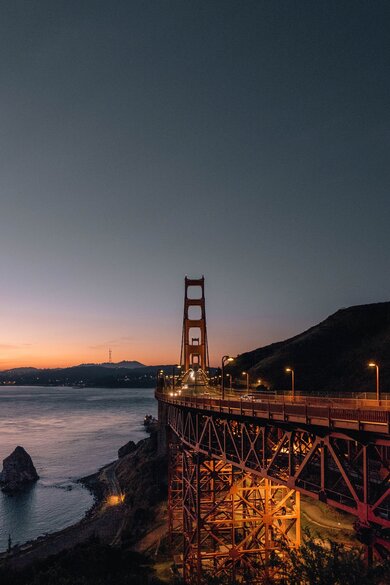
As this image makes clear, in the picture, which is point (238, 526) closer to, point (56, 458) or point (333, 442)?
point (333, 442)

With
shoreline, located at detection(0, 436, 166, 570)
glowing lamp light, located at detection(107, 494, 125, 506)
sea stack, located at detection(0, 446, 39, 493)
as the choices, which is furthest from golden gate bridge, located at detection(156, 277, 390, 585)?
sea stack, located at detection(0, 446, 39, 493)

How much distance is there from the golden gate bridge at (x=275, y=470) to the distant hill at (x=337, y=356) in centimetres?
4648

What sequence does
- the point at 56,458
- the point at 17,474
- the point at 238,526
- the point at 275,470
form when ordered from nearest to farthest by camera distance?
the point at 275,470 → the point at 238,526 → the point at 17,474 → the point at 56,458

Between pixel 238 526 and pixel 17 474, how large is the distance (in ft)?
181

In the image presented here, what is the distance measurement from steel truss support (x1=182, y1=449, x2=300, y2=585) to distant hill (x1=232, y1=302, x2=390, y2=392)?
1840 inches

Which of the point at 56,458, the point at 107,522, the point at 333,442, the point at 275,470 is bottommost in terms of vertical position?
the point at 56,458

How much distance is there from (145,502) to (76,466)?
155ft

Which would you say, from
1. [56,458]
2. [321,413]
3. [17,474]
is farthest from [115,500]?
[321,413]

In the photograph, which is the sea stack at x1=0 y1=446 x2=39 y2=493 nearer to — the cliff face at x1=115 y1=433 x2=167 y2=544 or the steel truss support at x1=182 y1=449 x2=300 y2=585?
the cliff face at x1=115 y1=433 x2=167 y2=544

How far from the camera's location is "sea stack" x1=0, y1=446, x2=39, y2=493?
74562 millimetres

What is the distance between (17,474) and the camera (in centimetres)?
7694

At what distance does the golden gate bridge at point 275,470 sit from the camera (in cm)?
1450

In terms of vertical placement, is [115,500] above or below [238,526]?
below

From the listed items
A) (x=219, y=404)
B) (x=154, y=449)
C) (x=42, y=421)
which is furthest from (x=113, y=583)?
(x=42, y=421)
